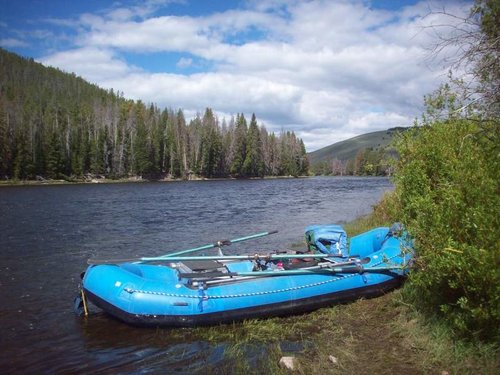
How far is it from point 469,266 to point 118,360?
5398 millimetres

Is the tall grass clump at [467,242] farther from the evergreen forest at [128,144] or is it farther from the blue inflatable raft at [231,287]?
the evergreen forest at [128,144]

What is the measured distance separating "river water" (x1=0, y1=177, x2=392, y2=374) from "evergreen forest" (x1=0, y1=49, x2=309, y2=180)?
3374cm

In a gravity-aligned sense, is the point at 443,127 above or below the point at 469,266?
above

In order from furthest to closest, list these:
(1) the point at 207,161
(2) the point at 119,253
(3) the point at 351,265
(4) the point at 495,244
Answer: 1. (1) the point at 207,161
2. (2) the point at 119,253
3. (3) the point at 351,265
4. (4) the point at 495,244

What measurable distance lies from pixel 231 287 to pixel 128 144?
236 feet

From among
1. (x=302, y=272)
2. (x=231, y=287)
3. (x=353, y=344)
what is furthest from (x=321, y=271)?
(x=353, y=344)

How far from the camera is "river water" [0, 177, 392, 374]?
668cm

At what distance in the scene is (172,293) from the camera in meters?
7.66

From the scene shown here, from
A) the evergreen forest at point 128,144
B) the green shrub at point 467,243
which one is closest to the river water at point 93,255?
the green shrub at point 467,243

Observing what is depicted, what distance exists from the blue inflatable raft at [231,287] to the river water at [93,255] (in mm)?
465

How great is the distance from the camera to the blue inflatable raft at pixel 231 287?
25.0 ft

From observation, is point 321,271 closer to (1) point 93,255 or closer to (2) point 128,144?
(1) point 93,255

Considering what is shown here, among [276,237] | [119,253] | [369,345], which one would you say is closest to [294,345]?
[369,345]

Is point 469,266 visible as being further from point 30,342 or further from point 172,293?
point 30,342
